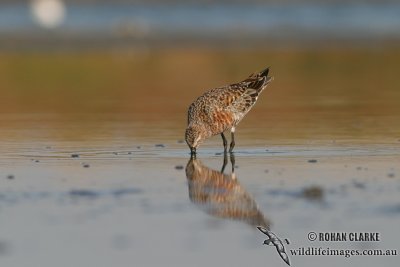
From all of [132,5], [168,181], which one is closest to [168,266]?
[168,181]

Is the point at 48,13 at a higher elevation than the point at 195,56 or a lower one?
higher

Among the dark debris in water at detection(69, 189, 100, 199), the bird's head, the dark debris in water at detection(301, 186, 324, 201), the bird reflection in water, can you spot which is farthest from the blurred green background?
the dark debris in water at detection(69, 189, 100, 199)

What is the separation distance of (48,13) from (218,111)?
22253 mm

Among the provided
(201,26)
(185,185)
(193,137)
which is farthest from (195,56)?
(185,185)

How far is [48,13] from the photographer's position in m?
33.4

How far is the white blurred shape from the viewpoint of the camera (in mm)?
33500

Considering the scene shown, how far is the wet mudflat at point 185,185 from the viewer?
296 inches

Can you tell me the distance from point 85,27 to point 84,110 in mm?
17213

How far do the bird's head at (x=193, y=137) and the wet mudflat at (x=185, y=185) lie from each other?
0.15m

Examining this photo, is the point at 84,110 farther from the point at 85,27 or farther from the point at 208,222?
the point at 85,27

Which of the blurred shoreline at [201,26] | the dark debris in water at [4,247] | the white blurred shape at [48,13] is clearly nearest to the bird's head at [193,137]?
the dark debris in water at [4,247]

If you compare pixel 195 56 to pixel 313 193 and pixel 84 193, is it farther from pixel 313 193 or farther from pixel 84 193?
pixel 313 193

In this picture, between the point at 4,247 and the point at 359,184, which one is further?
the point at 359,184

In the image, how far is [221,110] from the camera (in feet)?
39.1
